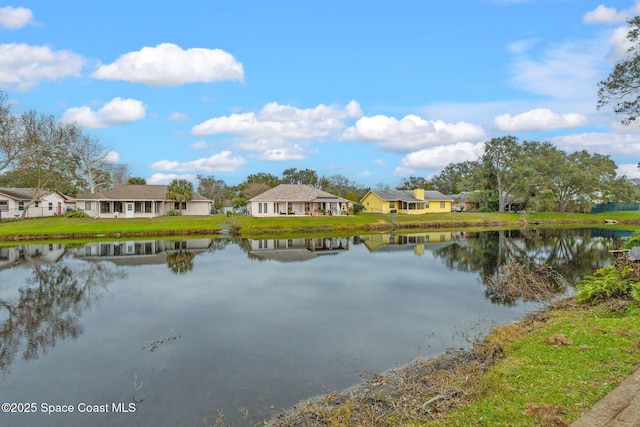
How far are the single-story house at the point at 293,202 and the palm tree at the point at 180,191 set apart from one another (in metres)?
8.37

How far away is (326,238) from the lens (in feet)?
133

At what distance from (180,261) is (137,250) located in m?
7.54

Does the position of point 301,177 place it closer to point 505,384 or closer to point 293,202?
point 293,202

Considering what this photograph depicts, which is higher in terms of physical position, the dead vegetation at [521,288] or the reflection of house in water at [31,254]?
the reflection of house in water at [31,254]

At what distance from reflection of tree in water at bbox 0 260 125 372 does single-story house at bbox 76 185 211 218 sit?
31780mm

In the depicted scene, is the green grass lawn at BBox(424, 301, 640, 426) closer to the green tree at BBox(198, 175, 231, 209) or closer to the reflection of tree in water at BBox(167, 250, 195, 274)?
the reflection of tree in water at BBox(167, 250, 195, 274)

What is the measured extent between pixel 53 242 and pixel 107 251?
9.55 metres

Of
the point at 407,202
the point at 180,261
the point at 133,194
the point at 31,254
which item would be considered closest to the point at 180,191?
the point at 133,194

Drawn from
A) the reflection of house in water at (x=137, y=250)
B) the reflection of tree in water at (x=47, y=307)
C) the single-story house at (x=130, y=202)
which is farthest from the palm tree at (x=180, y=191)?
the reflection of tree in water at (x=47, y=307)

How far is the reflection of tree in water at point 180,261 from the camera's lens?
73.6 ft

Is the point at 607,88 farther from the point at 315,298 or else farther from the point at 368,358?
the point at 368,358

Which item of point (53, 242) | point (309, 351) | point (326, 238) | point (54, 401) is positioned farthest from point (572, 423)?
point (53, 242)

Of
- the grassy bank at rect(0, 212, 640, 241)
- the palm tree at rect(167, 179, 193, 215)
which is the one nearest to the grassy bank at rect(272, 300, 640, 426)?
the grassy bank at rect(0, 212, 640, 241)

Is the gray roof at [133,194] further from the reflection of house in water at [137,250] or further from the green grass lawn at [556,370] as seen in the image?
the green grass lawn at [556,370]
